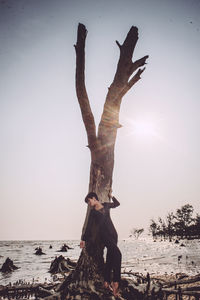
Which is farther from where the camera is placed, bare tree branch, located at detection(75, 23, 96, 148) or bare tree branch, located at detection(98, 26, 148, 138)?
bare tree branch, located at detection(98, 26, 148, 138)

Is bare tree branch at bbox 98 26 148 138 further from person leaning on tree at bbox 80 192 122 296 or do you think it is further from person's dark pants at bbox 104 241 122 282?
person's dark pants at bbox 104 241 122 282

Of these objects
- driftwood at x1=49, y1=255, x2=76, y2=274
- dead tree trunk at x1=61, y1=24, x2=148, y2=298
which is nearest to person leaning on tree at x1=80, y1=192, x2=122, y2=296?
dead tree trunk at x1=61, y1=24, x2=148, y2=298

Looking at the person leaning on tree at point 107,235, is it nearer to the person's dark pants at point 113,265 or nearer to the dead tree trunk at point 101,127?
the person's dark pants at point 113,265

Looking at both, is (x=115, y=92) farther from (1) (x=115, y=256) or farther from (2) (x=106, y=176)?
(1) (x=115, y=256)

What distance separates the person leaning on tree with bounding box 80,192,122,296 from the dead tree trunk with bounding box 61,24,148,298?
209 millimetres

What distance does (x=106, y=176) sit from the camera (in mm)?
5172

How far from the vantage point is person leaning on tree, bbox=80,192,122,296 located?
13.3 feet

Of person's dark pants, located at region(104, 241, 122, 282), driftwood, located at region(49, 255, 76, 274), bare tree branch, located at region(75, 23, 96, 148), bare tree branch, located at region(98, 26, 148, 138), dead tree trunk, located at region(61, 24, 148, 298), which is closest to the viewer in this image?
person's dark pants, located at region(104, 241, 122, 282)

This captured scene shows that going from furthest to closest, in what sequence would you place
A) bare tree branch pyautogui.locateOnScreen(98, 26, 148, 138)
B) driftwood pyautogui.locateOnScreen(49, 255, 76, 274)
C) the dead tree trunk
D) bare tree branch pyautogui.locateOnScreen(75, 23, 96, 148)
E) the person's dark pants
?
1. driftwood pyautogui.locateOnScreen(49, 255, 76, 274)
2. bare tree branch pyautogui.locateOnScreen(98, 26, 148, 138)
3. bare tree branch pyautogui.locateOnScreen(75, 23, 96, 148)
4. the dead tree trunk
5. the person's dark pants

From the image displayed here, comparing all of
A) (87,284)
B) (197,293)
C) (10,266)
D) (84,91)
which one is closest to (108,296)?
Answer: (87,284)

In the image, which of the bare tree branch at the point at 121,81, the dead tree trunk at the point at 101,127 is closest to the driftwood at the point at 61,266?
the dead tree trunk at the point at 101,127

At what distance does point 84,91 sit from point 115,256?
4.08m

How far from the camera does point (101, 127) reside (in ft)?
18.4

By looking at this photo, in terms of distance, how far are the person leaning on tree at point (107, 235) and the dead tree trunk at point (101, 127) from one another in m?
0.21
